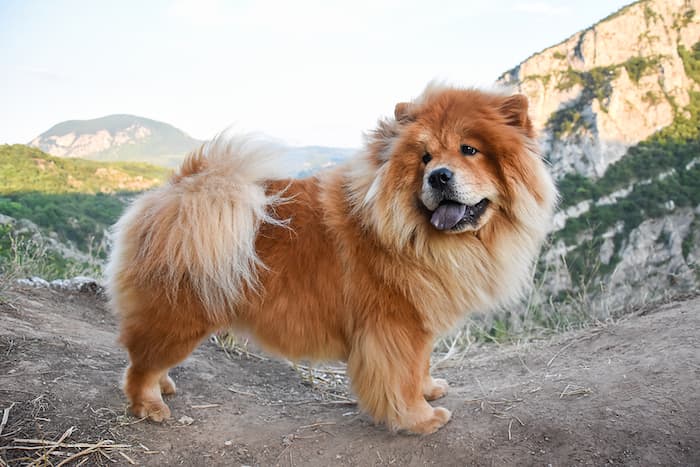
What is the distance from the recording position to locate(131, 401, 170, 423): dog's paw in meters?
3.37

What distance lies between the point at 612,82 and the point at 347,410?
76507 millimetres

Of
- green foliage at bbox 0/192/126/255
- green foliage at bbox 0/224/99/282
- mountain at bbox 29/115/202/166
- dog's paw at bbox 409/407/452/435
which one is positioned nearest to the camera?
dog's paw at bbox 409/407/452/435

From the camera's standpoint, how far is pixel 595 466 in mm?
2670

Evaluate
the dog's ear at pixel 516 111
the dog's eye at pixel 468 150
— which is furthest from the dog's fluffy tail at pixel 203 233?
the dog's ear at pixel 516 111

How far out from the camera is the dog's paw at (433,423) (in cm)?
318

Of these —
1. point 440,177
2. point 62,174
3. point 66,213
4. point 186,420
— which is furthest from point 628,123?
point 186,420

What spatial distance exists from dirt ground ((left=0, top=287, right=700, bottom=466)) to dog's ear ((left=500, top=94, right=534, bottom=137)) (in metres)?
1.78

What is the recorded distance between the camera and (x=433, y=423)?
10.5 feet

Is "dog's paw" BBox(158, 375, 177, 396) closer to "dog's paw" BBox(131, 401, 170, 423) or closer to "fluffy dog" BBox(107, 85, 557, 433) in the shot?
"dog's paw" BBox(131, 401, 170, 423)

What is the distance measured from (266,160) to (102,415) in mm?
1976

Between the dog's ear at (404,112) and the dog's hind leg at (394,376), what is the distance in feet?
4.18

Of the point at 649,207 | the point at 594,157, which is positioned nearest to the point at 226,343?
the point at 649,207

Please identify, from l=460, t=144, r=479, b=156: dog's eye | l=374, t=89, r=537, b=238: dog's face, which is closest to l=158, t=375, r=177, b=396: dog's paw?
l=374, t=89, r=537, b=238: dog's face

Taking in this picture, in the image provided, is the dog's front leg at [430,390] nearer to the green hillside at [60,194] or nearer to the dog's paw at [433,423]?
the dog's paw at [433,423]
